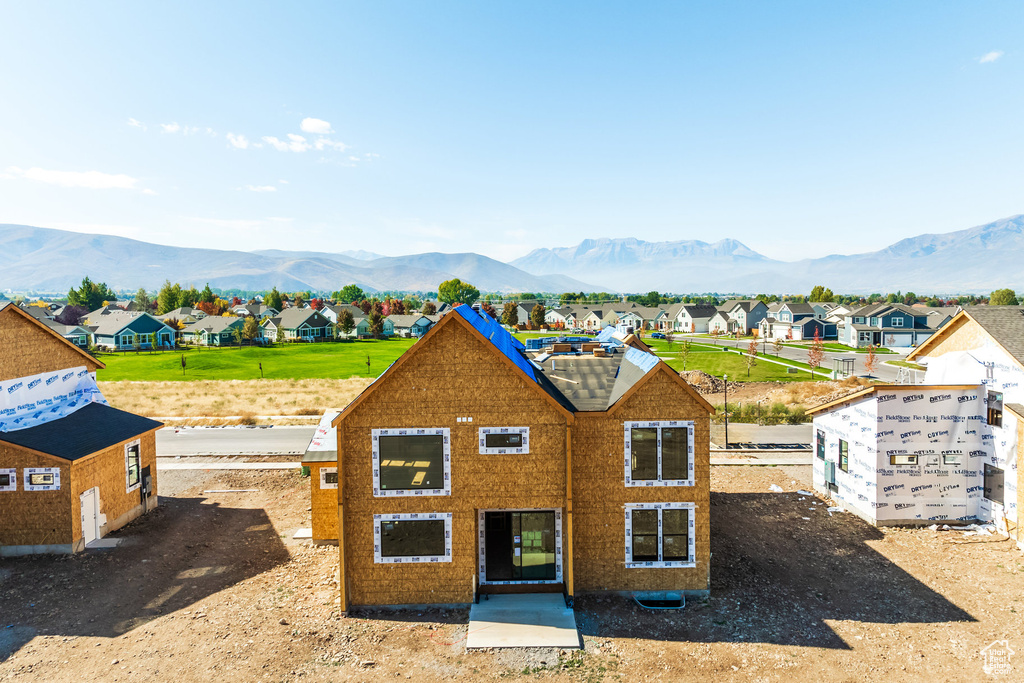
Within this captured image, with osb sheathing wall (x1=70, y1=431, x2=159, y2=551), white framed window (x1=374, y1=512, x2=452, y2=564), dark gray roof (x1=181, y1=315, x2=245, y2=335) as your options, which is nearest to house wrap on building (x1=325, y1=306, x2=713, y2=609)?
white framed window (x1=374, y1=512, x2=452, y2=564)

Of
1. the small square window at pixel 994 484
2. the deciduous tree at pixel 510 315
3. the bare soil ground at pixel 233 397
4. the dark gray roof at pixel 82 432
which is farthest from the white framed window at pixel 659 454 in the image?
the deciduous tree at pixel 510 315

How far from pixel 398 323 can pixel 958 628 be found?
131365 mm

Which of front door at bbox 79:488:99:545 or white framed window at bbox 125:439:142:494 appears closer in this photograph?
front door at bbox 79:488:99:545

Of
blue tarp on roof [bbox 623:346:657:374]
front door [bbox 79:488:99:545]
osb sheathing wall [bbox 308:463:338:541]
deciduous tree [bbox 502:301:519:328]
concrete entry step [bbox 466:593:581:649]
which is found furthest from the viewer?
deciduous tree [bbox 502:301:519:328]

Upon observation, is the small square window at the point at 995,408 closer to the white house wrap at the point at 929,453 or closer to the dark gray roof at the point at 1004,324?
the white house wrap at the point at 929,453

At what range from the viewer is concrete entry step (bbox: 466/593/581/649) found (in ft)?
47.1

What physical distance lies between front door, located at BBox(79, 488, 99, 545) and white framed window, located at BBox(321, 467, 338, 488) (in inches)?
350

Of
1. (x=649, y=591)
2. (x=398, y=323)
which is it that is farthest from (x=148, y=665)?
(x=398, y=323)

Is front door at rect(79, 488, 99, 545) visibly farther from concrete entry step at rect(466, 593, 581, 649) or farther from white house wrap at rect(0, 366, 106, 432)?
concrete entry step at rect(466, 593, 581, 649)

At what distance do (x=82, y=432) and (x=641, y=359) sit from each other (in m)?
22.5

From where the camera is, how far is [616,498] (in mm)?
16750

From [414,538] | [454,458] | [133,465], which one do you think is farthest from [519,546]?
[133,465]

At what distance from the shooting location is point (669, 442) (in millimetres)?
16750

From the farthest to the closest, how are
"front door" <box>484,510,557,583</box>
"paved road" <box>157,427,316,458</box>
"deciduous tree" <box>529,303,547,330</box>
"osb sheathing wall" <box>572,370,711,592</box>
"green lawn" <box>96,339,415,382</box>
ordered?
"deciduous tree" <box>529,303,547,330</box>
"green lawn" <box>96,339,415,382</box>
"paved road" <box>157,427,316,458</box>
"front door" <box>484,510,557,583</box>
"osb sheathing wall" <box>572,370,711,592</box>
